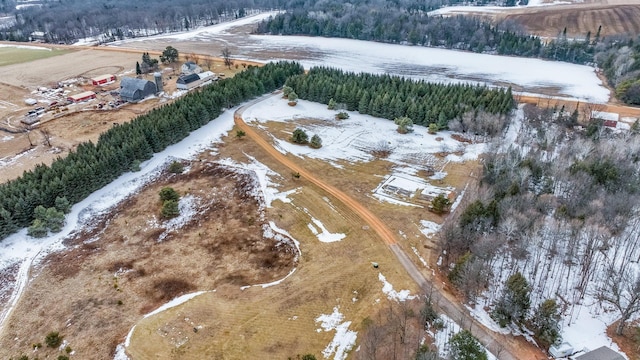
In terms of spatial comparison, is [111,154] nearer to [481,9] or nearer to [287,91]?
[287,91]

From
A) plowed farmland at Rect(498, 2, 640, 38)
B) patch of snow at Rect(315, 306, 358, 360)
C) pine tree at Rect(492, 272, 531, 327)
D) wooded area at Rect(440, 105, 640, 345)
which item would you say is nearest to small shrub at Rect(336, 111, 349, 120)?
wooded area at Rect(440, 105, 640, 345)

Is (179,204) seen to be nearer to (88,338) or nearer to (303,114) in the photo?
(88,338)

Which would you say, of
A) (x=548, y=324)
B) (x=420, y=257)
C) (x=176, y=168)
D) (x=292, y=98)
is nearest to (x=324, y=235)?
(x=420, y=257)

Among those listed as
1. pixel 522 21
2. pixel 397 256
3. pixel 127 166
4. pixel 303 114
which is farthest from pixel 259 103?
pixel 522 21

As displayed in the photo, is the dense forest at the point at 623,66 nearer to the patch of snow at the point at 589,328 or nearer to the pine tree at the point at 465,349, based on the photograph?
the patch of snow at the point at 589,328

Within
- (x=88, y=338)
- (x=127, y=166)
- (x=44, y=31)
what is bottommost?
(x=88, y=338)

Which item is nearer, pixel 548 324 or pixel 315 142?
pixel 548 324
